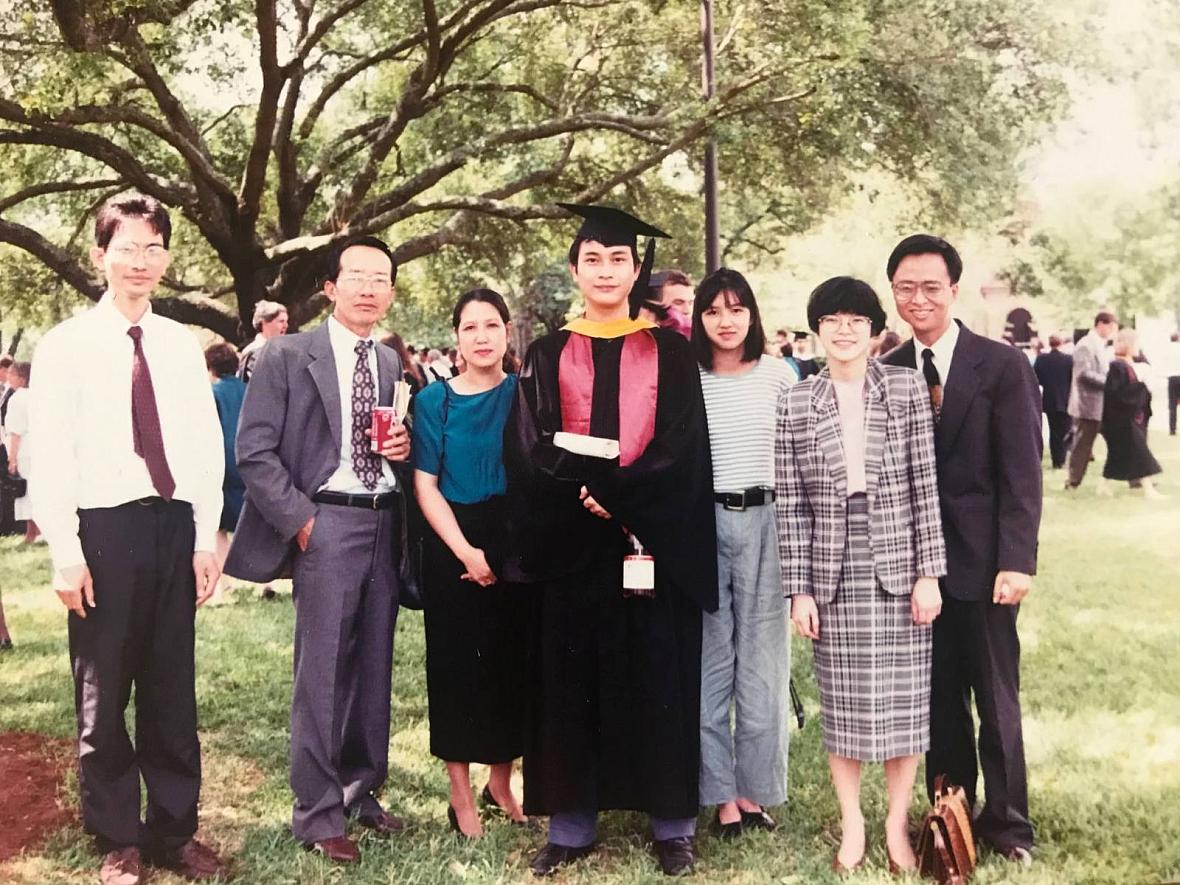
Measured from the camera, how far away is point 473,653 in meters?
2.84

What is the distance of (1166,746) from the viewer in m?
3.20

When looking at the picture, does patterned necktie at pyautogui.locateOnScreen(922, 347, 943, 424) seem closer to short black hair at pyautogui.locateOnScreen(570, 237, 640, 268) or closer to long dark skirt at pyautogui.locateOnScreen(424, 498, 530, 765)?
short black hair at pyautogui.locateOnScreen(570, 237, 640, 268)

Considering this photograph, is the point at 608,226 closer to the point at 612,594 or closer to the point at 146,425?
the point at 612,594

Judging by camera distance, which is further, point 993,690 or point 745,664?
point 745,664

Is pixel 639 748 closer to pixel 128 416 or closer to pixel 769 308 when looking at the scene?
pixel 128 416

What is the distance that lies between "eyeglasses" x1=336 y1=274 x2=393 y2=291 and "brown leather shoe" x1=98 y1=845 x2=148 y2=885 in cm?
155

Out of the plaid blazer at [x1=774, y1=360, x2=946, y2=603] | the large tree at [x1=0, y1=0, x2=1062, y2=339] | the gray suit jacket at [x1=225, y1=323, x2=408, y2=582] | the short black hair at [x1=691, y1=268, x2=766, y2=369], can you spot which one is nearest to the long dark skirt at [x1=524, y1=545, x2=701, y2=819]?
the plaid blazer at [x1=774, y1=360, x2=946, y2=603]

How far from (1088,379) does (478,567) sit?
2941mm

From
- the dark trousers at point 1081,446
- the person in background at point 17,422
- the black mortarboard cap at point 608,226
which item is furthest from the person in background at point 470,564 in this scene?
the person in background at point 17,422

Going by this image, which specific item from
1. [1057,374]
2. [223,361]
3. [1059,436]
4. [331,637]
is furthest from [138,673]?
[1059,436]

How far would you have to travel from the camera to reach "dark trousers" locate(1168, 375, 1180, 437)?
153 inches

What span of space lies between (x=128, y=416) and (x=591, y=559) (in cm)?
120

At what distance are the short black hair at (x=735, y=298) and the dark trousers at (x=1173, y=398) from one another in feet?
6.52

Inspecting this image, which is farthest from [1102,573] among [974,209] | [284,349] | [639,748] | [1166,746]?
[284,349]
